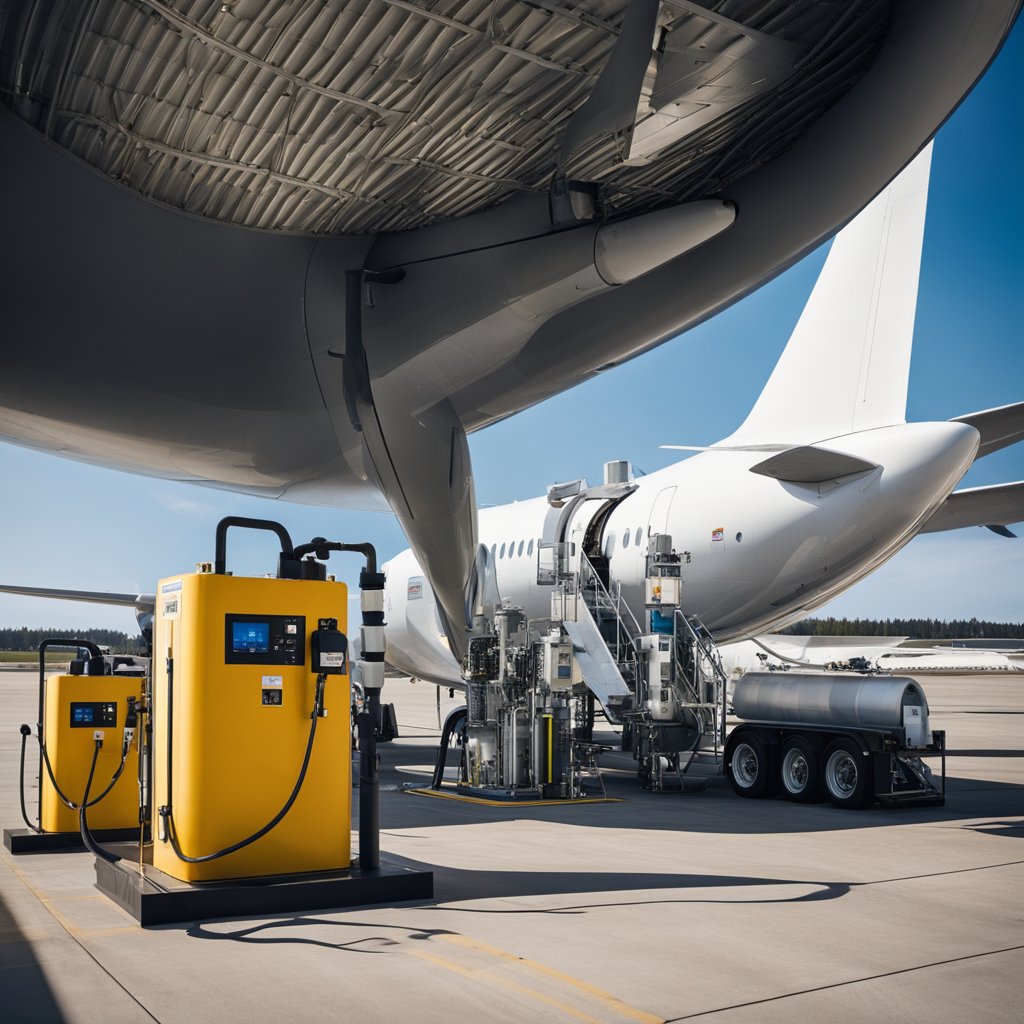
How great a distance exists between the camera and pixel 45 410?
35.8ft

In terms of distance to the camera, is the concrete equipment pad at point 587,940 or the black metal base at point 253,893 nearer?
the concrete equipment pad at point 587,940

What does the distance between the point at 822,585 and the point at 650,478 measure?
355cm

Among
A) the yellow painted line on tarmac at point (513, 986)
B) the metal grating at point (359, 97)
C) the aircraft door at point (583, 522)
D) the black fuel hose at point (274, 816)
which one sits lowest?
the yellow painted line on tarmac at point (513, 986)

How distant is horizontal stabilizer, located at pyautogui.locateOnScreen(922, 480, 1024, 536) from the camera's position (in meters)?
17.6

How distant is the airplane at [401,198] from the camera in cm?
736

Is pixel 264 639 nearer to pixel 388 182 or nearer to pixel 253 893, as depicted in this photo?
pixel 253 893

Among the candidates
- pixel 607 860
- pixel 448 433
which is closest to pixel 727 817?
pixel 607 860

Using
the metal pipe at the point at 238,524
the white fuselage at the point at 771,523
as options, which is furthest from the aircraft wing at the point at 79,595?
the metal pipe at the point at 238,524

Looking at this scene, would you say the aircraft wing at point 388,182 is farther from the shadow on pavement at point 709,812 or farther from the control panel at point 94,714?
the shadow on pavement at point 709,812

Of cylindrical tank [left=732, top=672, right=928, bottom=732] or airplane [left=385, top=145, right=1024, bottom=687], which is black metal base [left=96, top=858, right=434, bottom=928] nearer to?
cylindrical tank [left=732, top=672, right=928, bottom=732]

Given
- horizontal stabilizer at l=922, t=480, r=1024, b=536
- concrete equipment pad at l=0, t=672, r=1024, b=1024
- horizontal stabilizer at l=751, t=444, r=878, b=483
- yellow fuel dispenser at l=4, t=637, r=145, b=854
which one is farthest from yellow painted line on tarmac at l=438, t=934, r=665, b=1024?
horizontal stabilizer at l=922, t=480, r=1024, b=536

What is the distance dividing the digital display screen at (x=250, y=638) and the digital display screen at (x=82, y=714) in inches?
142

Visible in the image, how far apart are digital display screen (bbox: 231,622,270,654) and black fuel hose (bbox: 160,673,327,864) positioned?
0.40 metres

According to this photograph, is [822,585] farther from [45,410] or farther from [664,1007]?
[664,1007]
